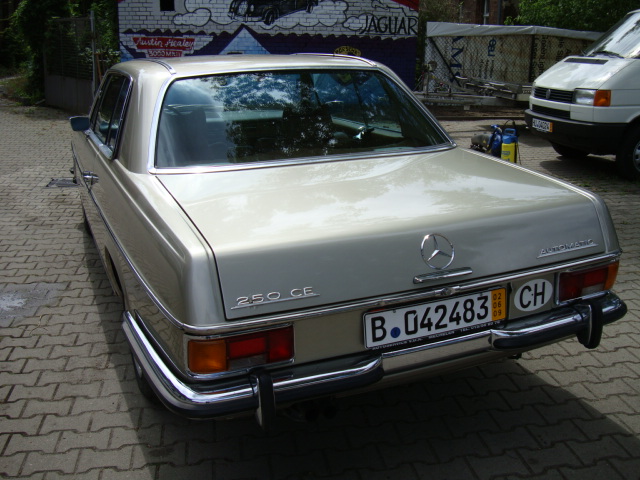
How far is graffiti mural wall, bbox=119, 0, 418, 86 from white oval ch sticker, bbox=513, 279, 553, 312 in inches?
538

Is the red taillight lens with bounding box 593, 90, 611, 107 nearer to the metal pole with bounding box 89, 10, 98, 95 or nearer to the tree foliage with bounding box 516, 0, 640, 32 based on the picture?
the tree foliage with bounding box 516, 0, 640, 32

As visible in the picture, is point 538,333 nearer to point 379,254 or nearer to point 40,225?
point 379,254

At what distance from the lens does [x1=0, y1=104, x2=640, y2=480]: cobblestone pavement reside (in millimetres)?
2891

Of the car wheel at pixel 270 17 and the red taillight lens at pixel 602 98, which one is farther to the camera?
the car wheel at pixel 270 17

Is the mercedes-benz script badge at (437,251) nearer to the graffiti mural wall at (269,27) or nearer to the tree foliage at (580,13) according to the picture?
the graffiti mural wall at (269,27)

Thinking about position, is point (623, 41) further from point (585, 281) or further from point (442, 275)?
point (442, 275)

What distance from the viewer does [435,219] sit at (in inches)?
102

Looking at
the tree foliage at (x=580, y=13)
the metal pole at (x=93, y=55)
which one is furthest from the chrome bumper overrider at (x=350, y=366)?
the tree foliage at (x=580, y=13)

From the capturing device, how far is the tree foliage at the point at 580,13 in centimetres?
1505

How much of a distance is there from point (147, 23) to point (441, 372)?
46.5ft

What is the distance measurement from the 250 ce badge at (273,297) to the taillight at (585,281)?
1.17 meters

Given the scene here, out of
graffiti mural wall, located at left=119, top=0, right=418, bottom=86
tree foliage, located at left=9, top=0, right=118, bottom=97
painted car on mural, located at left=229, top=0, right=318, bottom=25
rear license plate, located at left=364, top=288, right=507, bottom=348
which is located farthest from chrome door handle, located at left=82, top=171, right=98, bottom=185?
painted car on mural, located at left=229, top=0, right=318, bottom=25

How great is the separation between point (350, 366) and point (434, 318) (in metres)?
0.40

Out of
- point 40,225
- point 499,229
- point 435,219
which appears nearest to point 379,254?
point 435,219
